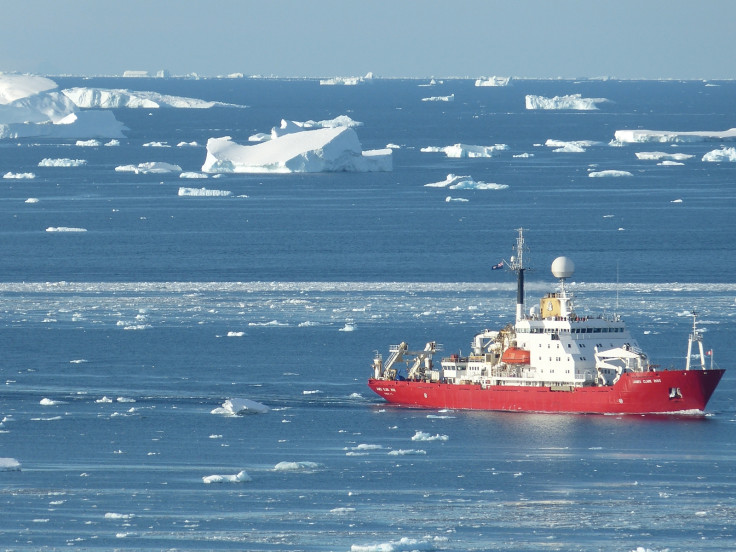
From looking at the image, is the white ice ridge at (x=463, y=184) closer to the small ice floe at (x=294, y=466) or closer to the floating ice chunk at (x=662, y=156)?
the floating ice chunk at (x=662, y=156)

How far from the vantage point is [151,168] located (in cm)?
11256

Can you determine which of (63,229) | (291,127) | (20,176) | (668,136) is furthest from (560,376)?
(668,136)

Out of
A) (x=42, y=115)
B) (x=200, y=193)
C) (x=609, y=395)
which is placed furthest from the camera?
(x=42, y=115)

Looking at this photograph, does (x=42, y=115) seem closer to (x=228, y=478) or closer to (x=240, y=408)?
(x=240, y=408)

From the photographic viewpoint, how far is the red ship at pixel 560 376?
3925cm

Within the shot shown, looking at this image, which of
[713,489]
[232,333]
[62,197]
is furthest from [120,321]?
[62,197]

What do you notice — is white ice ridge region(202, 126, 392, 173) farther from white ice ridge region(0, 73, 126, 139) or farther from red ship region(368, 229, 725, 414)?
red ship region(368, 229, 725, 414)

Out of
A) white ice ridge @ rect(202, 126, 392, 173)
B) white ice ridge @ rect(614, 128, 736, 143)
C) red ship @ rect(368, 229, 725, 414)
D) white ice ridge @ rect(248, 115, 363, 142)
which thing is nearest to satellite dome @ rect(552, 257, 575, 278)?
red ship @ rect(368, 229, 725, 414)

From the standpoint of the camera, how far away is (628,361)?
39969mm

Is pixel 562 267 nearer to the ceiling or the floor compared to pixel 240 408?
nearer to the ceiling

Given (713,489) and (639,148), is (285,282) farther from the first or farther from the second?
(639,148)

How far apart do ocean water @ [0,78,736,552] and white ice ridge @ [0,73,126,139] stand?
34549 millimetres

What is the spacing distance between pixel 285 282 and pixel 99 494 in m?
33.1

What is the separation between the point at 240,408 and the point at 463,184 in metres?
61.4
